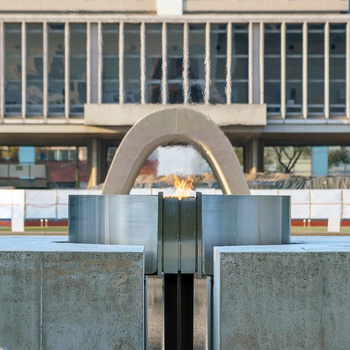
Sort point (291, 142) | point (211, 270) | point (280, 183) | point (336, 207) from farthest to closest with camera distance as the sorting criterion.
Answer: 1. point (291, 142)
2. point (280, 183)
3. point (336, 207)
4. point (211, 270)

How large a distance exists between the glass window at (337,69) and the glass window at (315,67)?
735 mm

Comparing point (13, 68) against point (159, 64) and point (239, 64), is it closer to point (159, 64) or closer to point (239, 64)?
point (159, 64)

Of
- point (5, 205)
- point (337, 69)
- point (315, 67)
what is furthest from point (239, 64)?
point (5, 205)

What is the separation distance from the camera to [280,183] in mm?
50812

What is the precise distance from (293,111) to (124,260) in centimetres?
4650

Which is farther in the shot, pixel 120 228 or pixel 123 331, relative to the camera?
pixel 120 228

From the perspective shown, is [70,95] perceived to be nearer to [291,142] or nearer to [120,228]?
[291,142]

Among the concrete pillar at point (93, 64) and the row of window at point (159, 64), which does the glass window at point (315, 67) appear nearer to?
the row of window at point (159, 64)

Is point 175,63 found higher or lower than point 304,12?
lower

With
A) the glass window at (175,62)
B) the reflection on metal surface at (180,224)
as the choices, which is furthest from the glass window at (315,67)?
the reflection on metal surface at (180,224)

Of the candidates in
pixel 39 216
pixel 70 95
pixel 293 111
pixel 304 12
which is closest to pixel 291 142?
pixel 293 111

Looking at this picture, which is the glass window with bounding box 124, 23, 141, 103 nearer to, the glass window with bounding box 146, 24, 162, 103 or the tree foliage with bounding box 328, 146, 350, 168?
the glass window with bounding box 146, 24, 162, 103

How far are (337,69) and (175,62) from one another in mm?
13426

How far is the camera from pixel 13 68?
174 ft
